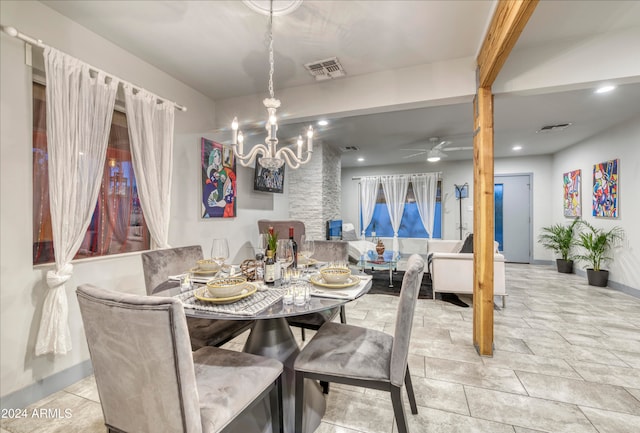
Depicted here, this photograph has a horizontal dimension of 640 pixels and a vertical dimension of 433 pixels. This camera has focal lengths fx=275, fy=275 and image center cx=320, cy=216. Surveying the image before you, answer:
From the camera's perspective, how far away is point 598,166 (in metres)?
4.68

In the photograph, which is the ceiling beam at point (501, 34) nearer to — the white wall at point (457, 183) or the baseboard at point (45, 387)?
the baseboard at point (45, 387)

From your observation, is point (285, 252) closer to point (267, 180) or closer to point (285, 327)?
point (285, 327)

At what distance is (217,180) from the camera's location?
333 cm

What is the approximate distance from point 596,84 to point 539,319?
7.98ft

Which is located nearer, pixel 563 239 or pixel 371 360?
pixel 371 360

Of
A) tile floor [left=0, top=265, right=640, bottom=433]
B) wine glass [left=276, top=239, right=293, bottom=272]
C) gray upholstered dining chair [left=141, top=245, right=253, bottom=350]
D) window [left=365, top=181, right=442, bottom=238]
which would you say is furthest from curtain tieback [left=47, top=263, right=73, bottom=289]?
window [left=365, top=181, right=442, bottom=238]

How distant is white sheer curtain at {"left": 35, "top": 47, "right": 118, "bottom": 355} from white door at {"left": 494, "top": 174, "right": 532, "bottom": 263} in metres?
7.54

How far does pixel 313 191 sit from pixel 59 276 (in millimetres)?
3776

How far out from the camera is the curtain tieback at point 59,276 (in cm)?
177

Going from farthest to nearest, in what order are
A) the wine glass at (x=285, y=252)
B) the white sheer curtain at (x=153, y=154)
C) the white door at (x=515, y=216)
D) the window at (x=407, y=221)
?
the window at (x=407, y=221) < the white door at (x=515, y=216) < the white sheer curtain at (x=153, y=154) < the wine glass at (x=285, y=252)

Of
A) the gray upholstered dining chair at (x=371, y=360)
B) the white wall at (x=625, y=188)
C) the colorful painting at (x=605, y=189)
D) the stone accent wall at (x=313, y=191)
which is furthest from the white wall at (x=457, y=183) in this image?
the gray upholstered dining chair at (x=371, y=360)

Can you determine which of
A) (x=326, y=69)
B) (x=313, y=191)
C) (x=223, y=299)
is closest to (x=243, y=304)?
(x=223, y=299)

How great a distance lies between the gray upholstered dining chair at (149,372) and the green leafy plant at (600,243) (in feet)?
19.0

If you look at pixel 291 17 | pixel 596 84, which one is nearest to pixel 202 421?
pixel 291 17
